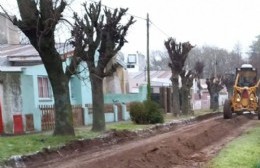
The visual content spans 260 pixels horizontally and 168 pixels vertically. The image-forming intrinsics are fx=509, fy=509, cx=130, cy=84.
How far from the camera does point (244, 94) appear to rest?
3316cm

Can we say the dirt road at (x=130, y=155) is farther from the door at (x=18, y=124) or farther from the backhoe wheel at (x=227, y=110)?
the backhoe wheel at (x=227, y=110)

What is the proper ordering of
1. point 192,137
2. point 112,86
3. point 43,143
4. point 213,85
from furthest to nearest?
1. point 213,85
2. point 112,86
3. point 192,137
4. point 43,143

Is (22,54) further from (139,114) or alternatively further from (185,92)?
(185,92)

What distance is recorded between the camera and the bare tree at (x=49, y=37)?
58.2 feet

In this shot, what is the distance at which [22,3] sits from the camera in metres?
17.7

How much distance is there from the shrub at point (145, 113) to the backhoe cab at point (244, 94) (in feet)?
18.1

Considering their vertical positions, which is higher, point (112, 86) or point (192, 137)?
point (112, 86)

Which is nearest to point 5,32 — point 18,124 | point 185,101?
point 185,101

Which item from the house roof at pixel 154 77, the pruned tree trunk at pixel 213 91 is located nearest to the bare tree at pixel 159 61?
the house roof at pixel 154 77

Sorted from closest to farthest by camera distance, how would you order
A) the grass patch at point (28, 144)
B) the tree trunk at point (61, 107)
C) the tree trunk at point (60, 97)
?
the grass patch at point (28, 144) < the tree trunk at point (60, 97) < the tree trunk at point (61, 107)

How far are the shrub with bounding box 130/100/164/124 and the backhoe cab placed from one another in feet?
18.1

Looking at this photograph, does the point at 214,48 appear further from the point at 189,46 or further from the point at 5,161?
the point at 5,161

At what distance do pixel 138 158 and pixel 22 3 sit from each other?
22.6 ft

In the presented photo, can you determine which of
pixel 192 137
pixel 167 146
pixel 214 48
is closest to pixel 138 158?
pixel 167 146
